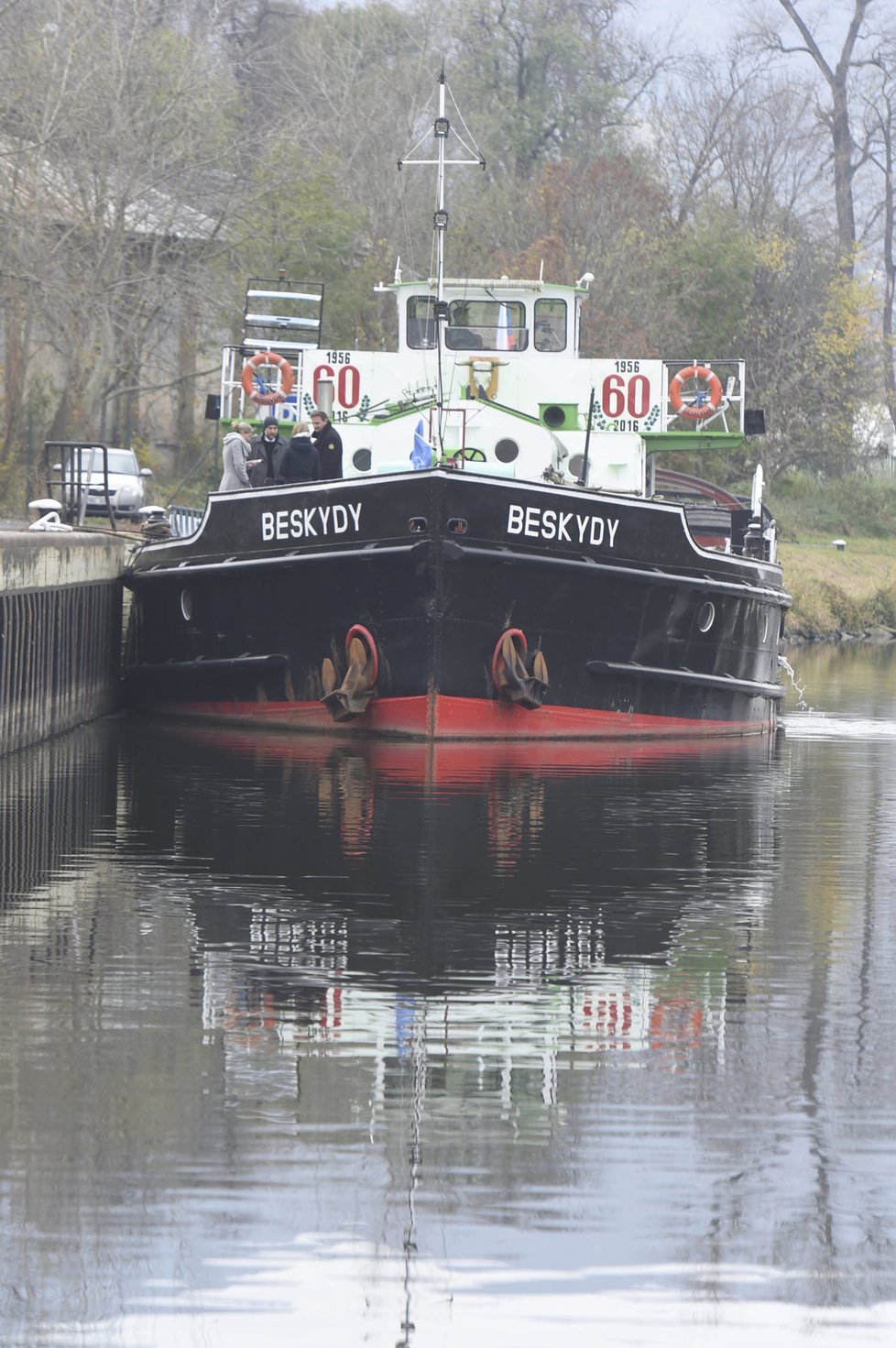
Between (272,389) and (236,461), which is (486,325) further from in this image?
(236,461)

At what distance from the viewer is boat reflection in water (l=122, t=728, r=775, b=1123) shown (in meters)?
7.59

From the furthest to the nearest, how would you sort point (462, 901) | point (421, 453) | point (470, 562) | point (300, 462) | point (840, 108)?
point (840, 108) → point (421, 453) → point (300, 462) → point (470, 562) → point (462, 901)

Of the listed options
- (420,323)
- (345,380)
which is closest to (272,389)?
(345,380)

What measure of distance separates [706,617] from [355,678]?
3.57m

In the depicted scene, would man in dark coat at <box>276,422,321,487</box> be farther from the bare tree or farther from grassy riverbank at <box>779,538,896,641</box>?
the bare tree

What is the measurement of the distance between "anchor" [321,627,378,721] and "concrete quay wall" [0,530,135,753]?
2259 mm

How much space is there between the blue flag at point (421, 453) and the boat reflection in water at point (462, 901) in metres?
3.21

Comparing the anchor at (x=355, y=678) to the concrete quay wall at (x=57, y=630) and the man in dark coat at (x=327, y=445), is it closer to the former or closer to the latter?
the man in dark coat at (x=327, y=445)

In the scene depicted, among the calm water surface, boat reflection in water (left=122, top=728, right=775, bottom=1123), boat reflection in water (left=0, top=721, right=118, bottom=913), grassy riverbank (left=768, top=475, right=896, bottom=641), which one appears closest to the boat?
boat reflection in water (left=122, top=728, right=775, bottom=1123)

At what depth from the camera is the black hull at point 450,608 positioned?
1738 centimetres

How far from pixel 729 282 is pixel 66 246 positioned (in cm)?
1791

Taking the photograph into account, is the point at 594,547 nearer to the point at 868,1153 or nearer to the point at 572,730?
the point at 572,730

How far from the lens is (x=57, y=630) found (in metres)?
17.7

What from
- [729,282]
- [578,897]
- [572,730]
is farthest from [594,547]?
[729,282]
